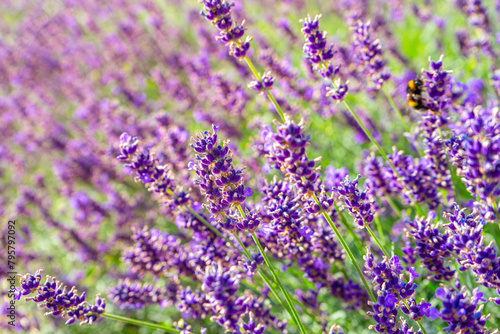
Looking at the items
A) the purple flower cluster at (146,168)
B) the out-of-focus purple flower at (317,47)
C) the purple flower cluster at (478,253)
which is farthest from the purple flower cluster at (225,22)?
the purple flower cluster at (478,253)

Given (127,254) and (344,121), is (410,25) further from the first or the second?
(127,254)

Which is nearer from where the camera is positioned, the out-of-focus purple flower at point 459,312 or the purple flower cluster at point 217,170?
the out-of-focus purple flower at point 459,312

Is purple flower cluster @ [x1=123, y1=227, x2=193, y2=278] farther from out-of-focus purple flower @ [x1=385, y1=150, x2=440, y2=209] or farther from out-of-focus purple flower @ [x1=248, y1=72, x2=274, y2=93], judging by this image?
out-of-focus purple flower @ [x1=385, y1=150, x2=440, y2=209]

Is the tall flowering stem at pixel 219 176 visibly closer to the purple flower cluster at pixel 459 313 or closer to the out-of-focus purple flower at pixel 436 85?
the purple flower cluster at pixel 459 313

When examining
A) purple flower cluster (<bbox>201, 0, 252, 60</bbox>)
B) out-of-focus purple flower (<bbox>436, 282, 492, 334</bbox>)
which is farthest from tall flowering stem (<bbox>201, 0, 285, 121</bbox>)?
out-of-focus purple flower (<bbox>436, 282, 492, 334</bbox>)

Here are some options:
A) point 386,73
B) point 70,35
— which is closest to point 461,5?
point 386,73
